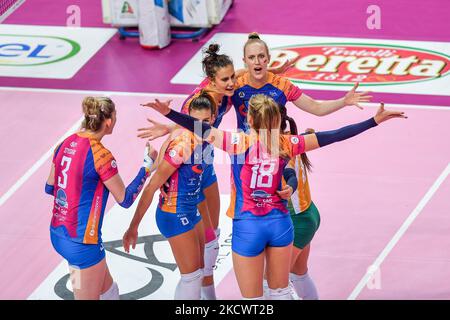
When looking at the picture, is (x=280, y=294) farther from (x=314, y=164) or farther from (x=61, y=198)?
(x=314, y=164)

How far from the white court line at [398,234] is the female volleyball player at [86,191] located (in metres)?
2.68

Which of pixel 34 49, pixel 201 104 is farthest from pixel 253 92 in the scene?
pixel 34 49

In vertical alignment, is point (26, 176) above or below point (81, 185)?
below

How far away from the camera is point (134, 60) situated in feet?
50.0

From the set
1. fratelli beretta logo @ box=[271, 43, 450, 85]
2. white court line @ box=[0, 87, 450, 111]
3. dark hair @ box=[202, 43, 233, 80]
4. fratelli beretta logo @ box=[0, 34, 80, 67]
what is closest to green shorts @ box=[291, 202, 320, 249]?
dark hair @ box=[202, 43, 233, 80]

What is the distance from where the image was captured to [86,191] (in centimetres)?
798

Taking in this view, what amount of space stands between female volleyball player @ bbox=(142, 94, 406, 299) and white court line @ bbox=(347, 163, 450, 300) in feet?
5.82

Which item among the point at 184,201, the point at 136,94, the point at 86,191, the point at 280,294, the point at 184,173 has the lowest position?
the point at 136,94

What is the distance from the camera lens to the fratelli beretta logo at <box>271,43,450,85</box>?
564 inches

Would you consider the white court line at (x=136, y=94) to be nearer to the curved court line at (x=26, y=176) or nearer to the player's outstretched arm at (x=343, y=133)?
the curved court line at (x=26, y=176)

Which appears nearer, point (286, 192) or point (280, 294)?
point (286, 192)

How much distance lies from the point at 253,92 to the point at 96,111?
1.92 meters
